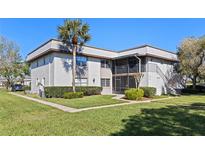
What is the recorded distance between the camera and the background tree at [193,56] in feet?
71.5

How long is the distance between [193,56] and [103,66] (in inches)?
463

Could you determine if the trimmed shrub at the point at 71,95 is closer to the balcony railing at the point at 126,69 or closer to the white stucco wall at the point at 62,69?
the white stucco wall at the point at 62,69

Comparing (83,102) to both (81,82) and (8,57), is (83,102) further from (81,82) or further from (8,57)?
(8,57)

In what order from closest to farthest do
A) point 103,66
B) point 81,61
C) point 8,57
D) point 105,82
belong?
point 81,61, point 103,66, point 105,82, point 8,57

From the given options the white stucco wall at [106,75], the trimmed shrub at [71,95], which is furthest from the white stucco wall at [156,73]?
the trimmed shrub at [71,95]

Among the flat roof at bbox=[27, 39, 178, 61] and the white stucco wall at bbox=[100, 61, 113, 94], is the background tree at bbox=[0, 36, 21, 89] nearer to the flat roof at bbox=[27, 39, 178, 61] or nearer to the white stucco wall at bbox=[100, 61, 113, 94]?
the flat roof at bbox=[27, 39, 178, 61]

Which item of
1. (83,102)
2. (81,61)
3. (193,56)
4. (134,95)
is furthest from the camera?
(193,56)

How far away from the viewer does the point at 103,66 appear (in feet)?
80.9

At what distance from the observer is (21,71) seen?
39406 mm

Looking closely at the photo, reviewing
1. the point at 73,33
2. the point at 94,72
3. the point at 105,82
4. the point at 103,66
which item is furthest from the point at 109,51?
the point at 73,33

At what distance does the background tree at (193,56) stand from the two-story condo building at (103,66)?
2319 mm
